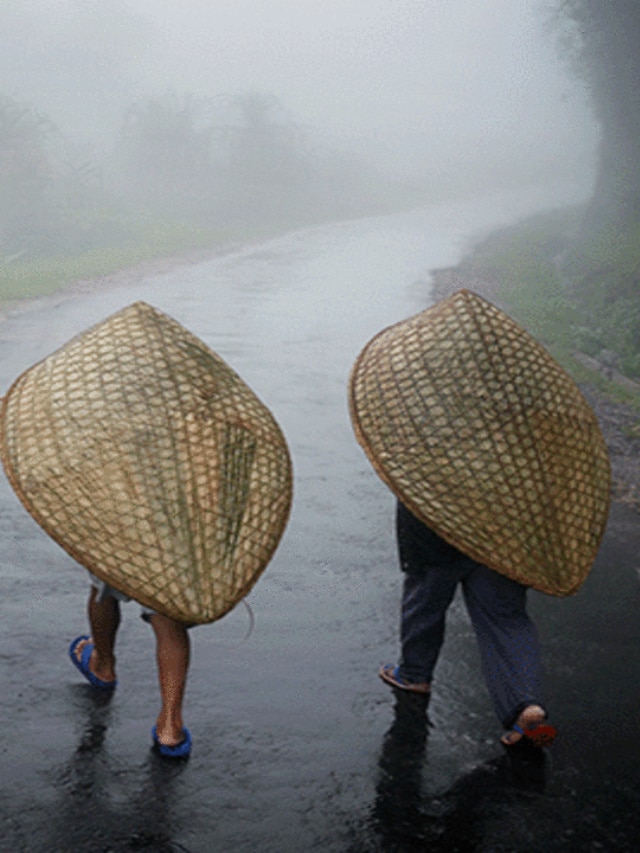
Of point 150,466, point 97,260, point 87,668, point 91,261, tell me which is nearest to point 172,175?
point 97,260

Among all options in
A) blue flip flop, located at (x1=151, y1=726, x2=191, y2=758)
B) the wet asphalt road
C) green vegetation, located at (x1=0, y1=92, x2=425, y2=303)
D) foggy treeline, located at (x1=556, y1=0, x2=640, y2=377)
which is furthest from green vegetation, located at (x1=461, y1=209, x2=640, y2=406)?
blue flip flop, located at (x1=151, y1=726, x2=191, y2=758)

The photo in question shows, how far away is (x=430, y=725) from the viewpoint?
3344mm

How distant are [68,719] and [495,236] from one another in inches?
1007

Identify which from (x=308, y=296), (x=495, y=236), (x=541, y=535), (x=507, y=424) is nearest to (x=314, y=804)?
(x=541, y=535)

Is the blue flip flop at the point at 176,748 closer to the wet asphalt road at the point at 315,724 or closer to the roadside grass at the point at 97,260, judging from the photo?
the wet asphalt road at the point at 315,724

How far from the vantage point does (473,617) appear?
3.28 m

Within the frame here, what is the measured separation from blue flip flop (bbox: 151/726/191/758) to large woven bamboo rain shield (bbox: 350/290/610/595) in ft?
3.16

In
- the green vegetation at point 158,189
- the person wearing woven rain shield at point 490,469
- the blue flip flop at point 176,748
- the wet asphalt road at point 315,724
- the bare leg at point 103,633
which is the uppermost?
the person wearing woven rain shield at point 490,469

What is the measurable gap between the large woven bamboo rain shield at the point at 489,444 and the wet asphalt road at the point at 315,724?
2.14 feet

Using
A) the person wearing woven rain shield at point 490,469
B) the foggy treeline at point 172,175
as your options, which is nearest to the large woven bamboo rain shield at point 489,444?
the person wearing woven rain shield at point 490,469

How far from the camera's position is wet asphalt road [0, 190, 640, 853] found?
267 centimetres

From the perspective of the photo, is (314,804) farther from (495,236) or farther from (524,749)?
(495,236)

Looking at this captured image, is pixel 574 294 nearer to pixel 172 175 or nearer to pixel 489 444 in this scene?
pixel 489 444

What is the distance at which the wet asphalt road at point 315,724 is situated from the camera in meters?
2.67
